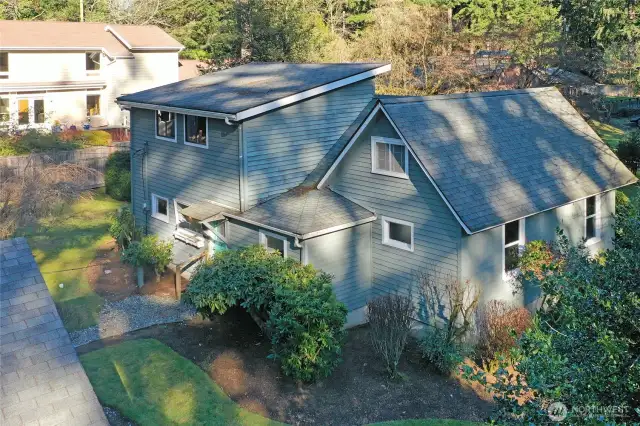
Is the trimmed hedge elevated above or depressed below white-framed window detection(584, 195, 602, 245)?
below

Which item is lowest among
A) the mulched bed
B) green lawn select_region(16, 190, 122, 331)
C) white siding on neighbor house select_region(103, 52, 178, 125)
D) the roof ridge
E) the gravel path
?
the mulched bed

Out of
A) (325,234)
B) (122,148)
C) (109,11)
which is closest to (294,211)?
(325,234)

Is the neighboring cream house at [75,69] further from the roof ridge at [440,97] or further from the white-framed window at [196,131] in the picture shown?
the roof ridge at [440,97]

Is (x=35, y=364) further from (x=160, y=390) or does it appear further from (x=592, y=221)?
(x=592, y=221)

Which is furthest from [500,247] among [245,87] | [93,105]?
[93,105]

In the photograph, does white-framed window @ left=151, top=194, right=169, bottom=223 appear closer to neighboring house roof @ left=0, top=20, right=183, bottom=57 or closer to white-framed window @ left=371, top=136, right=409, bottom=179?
white-framed window @ left=371, top=136, right=409, bottom=179

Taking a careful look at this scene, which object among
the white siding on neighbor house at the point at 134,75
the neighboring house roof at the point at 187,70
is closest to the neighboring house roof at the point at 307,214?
the white siding on neighbor house at the point at 134,75

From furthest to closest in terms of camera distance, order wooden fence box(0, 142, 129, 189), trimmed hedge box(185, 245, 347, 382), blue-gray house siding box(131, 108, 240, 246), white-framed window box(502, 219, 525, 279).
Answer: wooden fence box(0, 142, 129, 189), blue-gray house siding box(131, 108, 240, 246), white-framed window box(502, 219, 525, 279), trimmed hedge box(185, 245, 347, 382)

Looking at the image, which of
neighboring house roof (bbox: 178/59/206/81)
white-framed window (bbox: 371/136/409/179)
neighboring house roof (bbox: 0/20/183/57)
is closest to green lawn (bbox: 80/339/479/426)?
white-framed window (bbox: 371/136/409/179)
